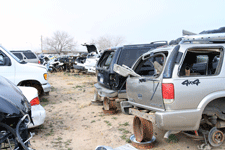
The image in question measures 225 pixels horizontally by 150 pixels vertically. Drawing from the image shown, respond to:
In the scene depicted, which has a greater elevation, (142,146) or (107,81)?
(107,81)

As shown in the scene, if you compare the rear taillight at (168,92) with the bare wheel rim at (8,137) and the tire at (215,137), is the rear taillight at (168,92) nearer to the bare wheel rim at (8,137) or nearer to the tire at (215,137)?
the tire at (215,137)

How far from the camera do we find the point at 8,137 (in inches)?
82.5

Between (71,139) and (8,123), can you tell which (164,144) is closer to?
(71,139)

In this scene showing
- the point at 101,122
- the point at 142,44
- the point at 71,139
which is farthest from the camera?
the point at 142,44

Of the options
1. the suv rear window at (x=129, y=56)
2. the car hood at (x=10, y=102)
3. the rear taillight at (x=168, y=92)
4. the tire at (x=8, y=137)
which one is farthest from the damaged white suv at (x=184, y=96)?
the tire at (x=8, y=137)

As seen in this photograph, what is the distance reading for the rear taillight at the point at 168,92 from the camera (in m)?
3.51

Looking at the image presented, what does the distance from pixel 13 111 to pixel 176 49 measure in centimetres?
285

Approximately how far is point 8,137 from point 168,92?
2.48 metres

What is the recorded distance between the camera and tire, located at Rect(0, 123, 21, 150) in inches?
80.1

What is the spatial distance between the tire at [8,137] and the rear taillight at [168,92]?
2.39 m

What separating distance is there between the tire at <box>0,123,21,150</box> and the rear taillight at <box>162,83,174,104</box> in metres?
2.39

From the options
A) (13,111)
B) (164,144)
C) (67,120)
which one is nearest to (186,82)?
(164,144)

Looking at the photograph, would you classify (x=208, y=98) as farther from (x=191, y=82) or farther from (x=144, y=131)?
(x=144, y=131)

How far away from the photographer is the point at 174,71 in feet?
11.8
